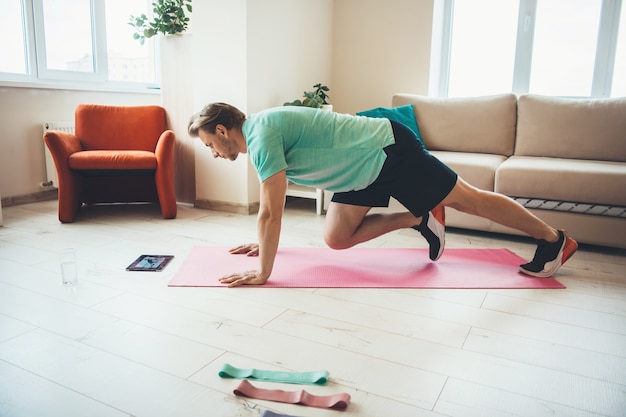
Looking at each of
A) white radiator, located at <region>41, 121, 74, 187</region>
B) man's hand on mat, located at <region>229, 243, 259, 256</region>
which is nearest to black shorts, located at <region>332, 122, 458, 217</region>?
man's hand on mat, located at <region>229, 243, 259, 256</region>

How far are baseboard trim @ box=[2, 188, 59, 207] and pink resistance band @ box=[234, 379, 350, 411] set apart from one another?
312 centimetres

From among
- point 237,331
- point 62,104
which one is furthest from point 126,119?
point 237,331

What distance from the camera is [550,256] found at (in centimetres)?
220

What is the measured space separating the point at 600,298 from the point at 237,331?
4.92ft

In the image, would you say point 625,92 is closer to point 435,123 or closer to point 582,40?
point 582,40

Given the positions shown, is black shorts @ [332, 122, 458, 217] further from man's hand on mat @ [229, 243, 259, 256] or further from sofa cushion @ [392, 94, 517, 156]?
sofa cushion @ [392, 94, 517, 156]

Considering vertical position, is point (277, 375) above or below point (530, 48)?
below

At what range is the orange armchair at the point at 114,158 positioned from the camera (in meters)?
3.13

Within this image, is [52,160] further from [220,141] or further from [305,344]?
[305,344]

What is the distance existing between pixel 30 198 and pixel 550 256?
3608mm

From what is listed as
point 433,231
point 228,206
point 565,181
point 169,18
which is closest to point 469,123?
point 565,181

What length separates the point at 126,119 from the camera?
359cm

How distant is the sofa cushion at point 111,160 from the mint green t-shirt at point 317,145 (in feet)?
5.22

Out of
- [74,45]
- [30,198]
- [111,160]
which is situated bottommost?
[30,198]
